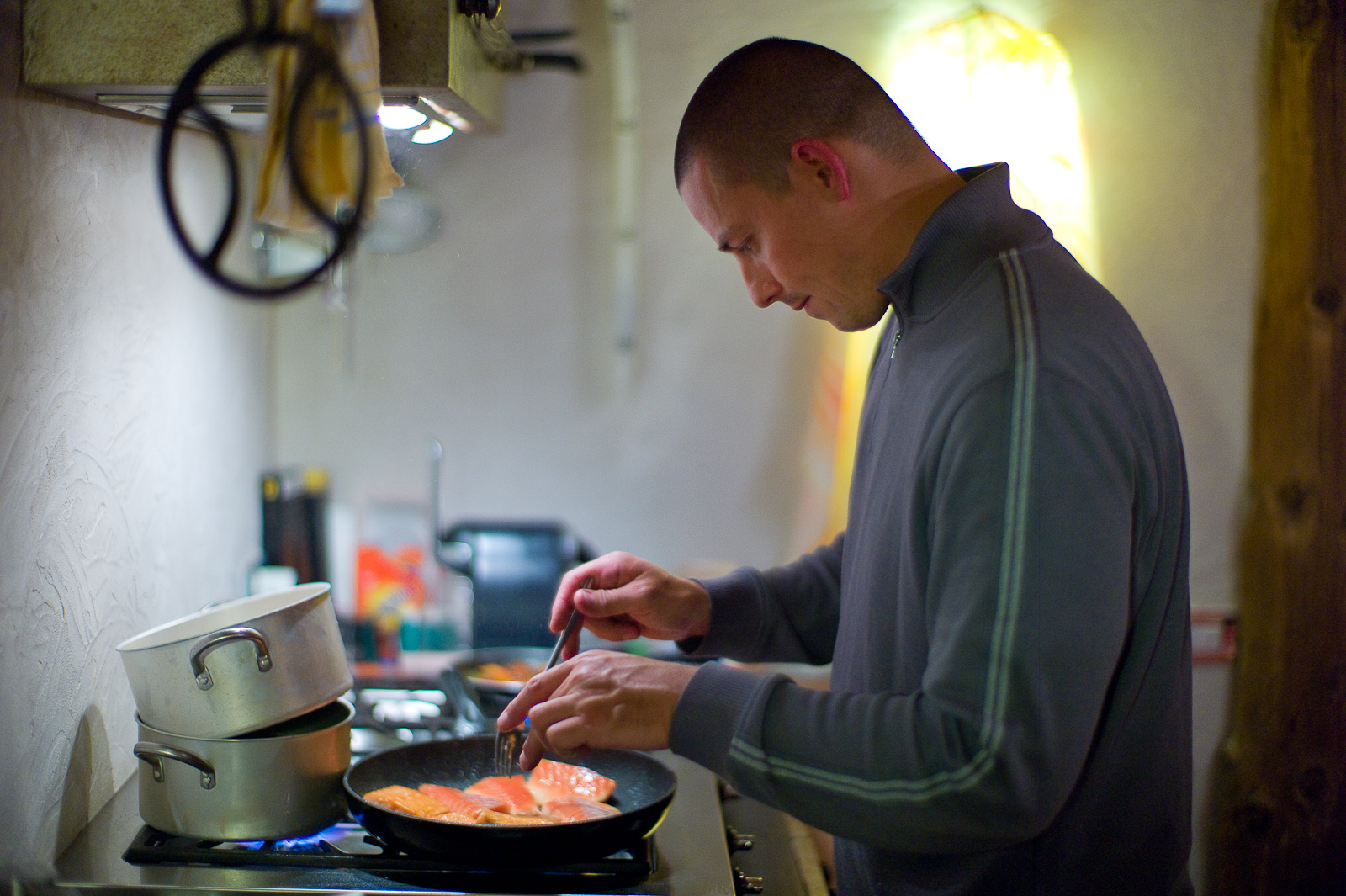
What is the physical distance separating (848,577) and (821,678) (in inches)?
39.1

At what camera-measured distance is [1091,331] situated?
921 millimetres

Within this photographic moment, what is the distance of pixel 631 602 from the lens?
52.5 inches

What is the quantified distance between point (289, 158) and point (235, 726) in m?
0.73

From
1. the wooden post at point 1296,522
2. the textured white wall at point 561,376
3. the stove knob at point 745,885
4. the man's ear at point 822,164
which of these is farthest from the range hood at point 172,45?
the wooden post at point 1296,522

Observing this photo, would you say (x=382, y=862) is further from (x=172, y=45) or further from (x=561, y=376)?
(x=561, y=376)

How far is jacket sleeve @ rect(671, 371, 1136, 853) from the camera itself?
83 cm

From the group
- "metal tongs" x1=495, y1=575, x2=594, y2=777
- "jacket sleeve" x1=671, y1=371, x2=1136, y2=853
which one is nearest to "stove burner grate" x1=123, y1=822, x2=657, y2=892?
"metal tongs" x1=495, y1=575, x2=594, y2=777

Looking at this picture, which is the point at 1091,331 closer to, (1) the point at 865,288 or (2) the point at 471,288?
(1) the point at 865,288

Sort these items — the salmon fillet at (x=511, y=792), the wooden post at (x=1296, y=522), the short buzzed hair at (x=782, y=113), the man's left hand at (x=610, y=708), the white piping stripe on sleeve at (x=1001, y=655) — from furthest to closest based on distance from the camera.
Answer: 1. the wooden post at (x=1296, y=522)
2. the salmon fillet at (x=511, y=792)
3. the short buzzed hair at (x=782, y=113)
4. the man's left hand at (x=610, y=708)
5. the white piping stripe on sleeve at (x=1001, y=655)

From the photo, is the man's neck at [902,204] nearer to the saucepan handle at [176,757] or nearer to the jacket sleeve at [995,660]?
the jacket sleeve at [995,660]

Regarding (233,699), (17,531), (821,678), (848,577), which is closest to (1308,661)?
(821,678)

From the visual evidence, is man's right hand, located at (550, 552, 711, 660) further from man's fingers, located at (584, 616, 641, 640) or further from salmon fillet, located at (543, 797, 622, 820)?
salmon fillet, located at (543, 797, 622, 820)

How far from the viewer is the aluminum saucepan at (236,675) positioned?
117cm

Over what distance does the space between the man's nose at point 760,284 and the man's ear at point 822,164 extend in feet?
0.44
